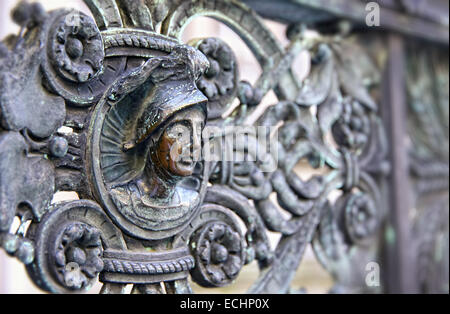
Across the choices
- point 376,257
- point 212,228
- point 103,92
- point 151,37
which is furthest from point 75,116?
point 376,257

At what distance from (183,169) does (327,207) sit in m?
0.47

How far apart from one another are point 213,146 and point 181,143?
162 mm

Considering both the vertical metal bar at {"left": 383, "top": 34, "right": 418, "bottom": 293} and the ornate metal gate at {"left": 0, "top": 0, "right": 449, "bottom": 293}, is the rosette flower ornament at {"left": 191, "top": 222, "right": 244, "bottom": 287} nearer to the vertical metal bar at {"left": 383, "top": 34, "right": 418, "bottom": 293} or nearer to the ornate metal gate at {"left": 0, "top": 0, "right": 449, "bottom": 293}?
the ornate metal gate at {"left": 0, "top": 0, "right": 449, "bottom": 293}

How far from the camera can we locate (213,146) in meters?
0.93

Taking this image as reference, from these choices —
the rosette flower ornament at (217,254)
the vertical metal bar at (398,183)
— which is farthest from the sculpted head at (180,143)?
the vertical metal bar at (398,183)

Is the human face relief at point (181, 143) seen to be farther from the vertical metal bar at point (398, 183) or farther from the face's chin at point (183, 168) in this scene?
the vertical metal bar at point (398, 183)

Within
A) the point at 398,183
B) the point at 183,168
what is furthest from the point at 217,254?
the point at 398,183

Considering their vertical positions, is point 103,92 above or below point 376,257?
above

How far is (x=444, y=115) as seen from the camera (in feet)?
4.81

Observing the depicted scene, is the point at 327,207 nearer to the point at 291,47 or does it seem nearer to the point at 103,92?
the point at 291,47

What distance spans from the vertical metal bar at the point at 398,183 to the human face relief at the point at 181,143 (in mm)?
668

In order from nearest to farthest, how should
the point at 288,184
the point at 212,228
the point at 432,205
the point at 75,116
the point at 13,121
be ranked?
the point at 13,121, the point at 75,116, the point at 212,228, the point at 288,184, the point at 432,205

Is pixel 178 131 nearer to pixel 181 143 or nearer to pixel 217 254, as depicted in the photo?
pixel 181 143

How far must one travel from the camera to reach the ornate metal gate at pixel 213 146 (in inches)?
27.5
